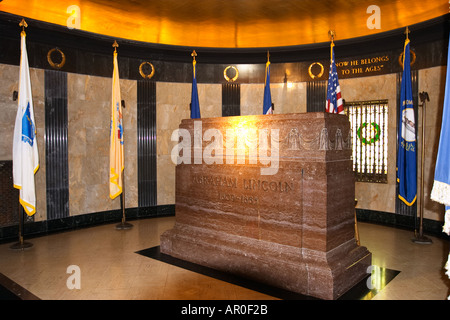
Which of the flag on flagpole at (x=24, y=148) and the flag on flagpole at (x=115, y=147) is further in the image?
the flag on flagpole at (x=115, y=147)

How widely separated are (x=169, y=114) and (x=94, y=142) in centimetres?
193

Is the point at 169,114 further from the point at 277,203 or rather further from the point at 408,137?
the point at 408,137

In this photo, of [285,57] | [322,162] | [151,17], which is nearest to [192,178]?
[322,162]

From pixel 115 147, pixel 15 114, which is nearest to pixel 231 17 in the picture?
pixel 115 147

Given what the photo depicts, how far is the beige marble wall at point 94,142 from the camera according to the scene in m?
7.62

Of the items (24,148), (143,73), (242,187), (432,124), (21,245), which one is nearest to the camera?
(242,187)

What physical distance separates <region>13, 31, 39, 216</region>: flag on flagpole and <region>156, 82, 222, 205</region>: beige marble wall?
326cm

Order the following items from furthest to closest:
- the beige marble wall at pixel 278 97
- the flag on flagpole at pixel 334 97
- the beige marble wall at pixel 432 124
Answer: the beige marble wall at pixel 278 97
the beige marble wall at pixel 432 124
the flag on flagpole at pixel 334 97

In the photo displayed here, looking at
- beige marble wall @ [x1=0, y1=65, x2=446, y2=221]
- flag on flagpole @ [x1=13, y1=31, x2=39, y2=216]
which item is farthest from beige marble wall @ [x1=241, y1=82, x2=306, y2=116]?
flag on flagpole @ [x1=13, y1=31, x2=39, y2=216]

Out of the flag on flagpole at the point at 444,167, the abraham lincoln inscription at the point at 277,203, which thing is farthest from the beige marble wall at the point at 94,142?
the flag on flagpole at the point at 444,167

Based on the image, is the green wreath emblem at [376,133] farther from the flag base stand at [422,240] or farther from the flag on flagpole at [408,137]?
the flag base stand at [422,240]

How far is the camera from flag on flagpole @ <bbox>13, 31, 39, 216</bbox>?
5.82 metres

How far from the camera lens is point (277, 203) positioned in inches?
173

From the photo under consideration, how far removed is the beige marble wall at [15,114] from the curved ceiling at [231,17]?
123 cm
